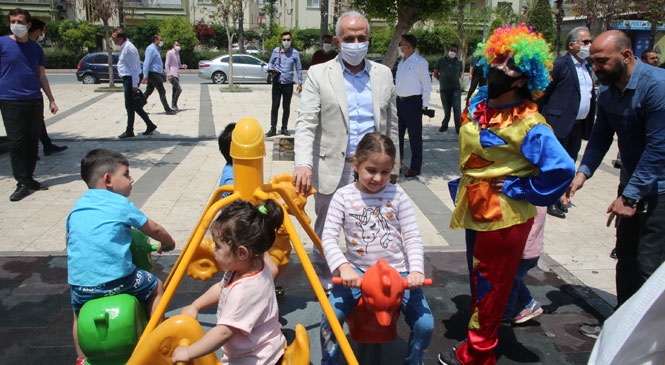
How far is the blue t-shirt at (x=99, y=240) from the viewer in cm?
262

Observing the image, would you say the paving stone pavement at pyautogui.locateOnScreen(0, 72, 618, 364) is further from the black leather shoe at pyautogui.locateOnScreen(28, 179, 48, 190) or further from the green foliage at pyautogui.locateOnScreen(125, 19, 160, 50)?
the green foliage at pyautogui.locateOnScreen(125, 19, 160, 50)

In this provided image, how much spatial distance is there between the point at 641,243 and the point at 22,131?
20.0ft

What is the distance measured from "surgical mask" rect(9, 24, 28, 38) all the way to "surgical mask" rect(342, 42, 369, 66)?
450cm

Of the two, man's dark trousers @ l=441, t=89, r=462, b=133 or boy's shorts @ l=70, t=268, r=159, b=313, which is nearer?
boy's shorts @ l=70, t=268, r=159, b=313

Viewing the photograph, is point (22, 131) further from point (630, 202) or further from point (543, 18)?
point (543, 18)

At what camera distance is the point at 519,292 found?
3.62 metres

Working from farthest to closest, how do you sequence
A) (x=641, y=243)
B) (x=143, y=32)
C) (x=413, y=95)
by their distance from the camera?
(x=143, y=32) → (x=413, y=95) → (x=641, y=243)

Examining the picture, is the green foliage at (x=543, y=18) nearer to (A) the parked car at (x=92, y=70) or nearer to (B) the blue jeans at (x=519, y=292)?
(A) the parked car at (x=92, y=70)

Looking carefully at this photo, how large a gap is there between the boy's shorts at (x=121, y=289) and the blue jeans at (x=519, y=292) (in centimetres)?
216

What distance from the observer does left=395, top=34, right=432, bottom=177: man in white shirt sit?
7328 mm

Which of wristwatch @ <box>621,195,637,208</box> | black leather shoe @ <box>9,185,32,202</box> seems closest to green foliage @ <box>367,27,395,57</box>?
black leather shoe @ <box>9,185,32,202</box>

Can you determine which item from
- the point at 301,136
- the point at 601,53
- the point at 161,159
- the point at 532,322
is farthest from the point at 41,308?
the point at 161,159

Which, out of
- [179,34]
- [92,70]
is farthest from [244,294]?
[179,34]

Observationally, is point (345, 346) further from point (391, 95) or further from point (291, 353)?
point (391, 95)
